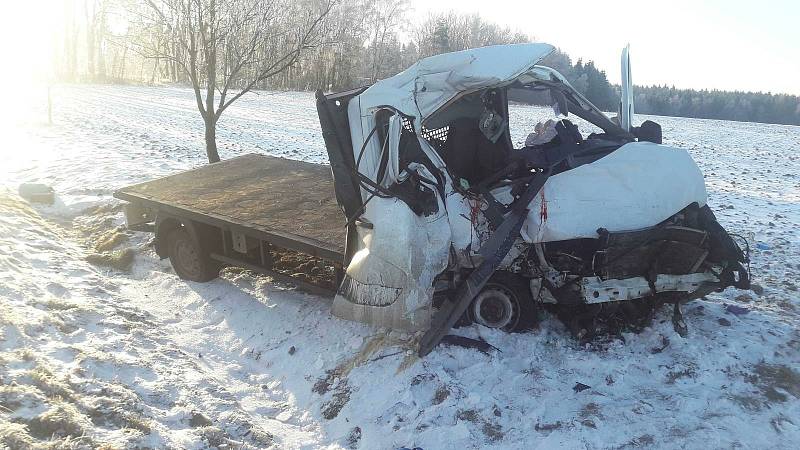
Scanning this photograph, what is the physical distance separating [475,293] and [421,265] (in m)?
0.48

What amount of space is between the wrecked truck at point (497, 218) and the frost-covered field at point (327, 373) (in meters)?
0.41

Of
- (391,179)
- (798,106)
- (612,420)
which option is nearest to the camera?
(612,420)

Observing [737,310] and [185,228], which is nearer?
[737,310]

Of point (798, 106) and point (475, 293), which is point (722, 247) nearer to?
point (475, 293)

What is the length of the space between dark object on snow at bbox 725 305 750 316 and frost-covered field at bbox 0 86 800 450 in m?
0.01

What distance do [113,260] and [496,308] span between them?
16.7ft

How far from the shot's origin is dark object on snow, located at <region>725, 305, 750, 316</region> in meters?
5.21

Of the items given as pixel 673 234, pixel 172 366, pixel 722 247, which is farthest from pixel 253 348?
pixel 722 247

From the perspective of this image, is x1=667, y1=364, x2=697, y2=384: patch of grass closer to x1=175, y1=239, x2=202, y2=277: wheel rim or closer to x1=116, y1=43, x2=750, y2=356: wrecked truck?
x1=116, y1=43, x2=750, y2=356: wrecked truck

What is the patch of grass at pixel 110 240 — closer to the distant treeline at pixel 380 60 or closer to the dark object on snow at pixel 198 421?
the dark object on snow at pixel 198 421

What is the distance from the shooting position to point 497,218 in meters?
4.84

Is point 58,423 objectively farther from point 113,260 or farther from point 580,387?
point 113,260

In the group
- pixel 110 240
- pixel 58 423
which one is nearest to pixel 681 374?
pixel 58 423

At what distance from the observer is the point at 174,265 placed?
699 cm
